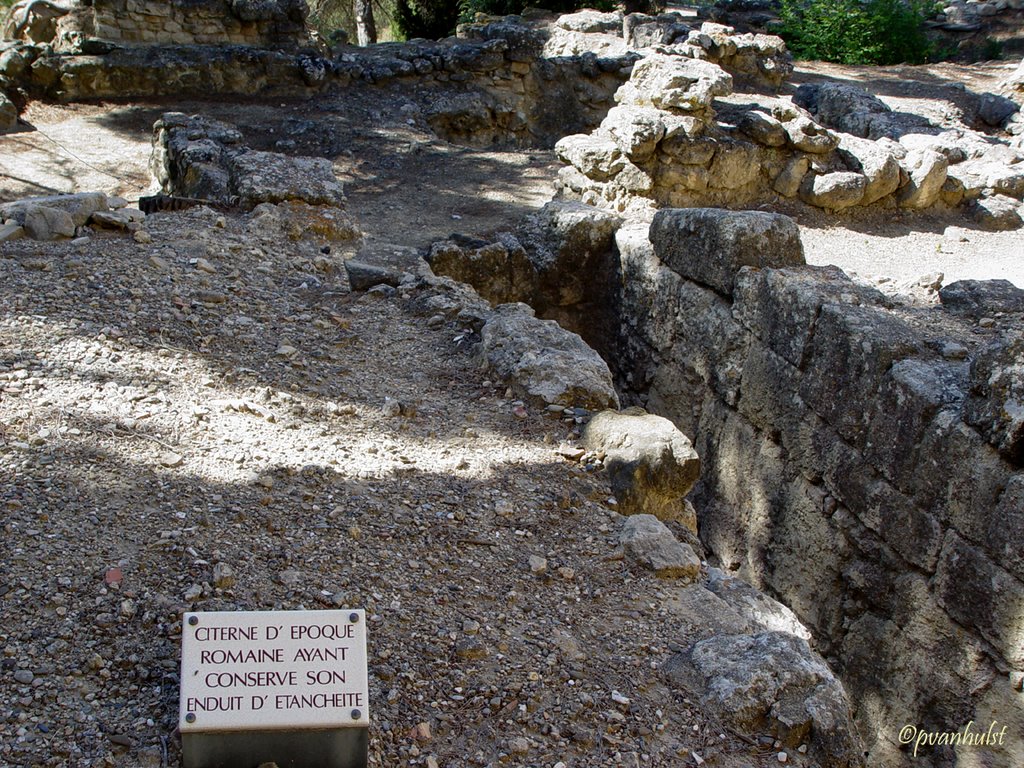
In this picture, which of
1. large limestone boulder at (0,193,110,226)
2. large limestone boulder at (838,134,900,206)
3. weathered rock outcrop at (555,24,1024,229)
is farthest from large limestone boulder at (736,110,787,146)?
large limestone boulder at (0,193,110,226)

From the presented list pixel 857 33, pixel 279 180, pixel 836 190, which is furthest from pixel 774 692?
pixel 857 33

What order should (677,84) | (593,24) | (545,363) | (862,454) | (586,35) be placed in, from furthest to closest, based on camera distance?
1. (593,24)
2. (586,35)
3. (677,84)
4. (545,363)
5. (862,454)

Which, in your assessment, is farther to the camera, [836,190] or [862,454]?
[836,190]

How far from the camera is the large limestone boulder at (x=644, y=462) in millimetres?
4516

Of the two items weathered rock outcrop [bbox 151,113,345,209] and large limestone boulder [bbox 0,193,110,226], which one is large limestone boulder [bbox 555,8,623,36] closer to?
weathered rock outcrop [bbox 151,113,345,209]

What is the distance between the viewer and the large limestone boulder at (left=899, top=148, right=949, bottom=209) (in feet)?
31.2

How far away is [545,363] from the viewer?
17.3ft

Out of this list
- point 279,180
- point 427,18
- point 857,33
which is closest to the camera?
point 279,180

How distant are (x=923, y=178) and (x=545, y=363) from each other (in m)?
6.14

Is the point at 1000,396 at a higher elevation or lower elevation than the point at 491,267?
higher

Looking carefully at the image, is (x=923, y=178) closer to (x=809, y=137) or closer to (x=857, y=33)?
(x=809, y=137)

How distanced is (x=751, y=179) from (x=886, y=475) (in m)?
5.52

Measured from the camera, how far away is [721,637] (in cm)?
346

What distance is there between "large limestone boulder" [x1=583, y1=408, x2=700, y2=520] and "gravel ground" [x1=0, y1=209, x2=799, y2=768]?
16cm
